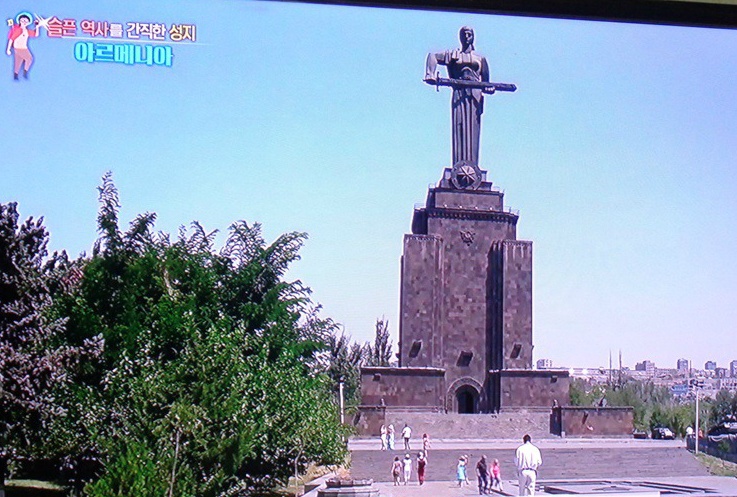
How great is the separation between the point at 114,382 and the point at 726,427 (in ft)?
18.1

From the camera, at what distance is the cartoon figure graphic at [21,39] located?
413 centimetres

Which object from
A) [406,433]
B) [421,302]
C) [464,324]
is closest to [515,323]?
[464,324]

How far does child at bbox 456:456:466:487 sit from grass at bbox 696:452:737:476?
2748mm

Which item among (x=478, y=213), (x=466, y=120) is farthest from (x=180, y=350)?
(x=478, y=213)

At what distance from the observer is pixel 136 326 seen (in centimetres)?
603

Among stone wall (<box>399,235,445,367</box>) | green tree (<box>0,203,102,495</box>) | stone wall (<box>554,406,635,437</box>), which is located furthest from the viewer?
stone wall (<box>399,235,445,367</box>)

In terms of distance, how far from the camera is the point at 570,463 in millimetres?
9711

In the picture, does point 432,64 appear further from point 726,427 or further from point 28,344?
point 726,427

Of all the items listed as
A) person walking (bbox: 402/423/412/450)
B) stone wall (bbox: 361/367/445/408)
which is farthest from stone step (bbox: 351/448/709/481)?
stone wall (bbox: 361/367/445/408)

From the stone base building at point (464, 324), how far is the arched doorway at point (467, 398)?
A: 0.07ft

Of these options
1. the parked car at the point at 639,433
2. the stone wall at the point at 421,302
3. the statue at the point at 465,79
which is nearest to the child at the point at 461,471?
the statue at the point at 465,79

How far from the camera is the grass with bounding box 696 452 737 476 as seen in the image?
241 inches

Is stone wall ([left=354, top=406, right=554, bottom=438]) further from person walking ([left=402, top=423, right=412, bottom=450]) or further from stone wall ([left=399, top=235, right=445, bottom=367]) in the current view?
stone wall ([left=399, top=235, right=445, bottom=367])

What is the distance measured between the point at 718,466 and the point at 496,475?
2.36 meters
